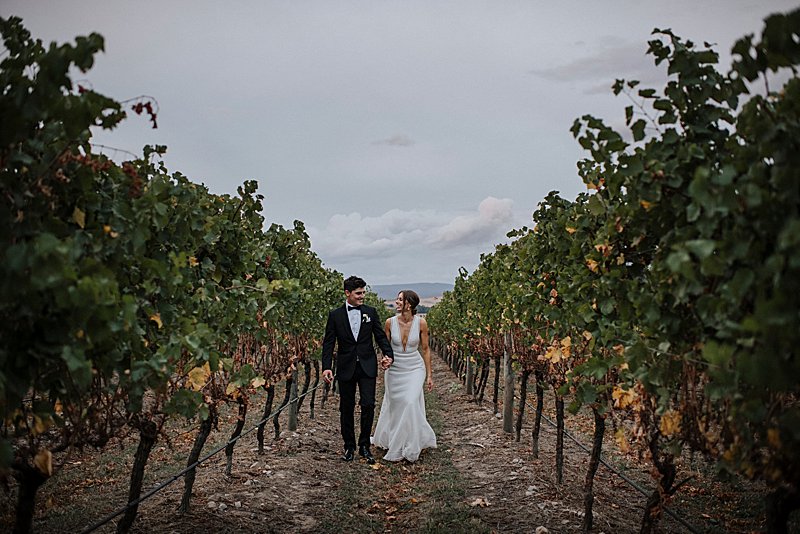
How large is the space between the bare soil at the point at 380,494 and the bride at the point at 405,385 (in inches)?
12.1

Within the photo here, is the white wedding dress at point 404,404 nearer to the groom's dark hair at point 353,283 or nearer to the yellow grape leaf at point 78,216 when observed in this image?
the groom's dark hair at point 353,283

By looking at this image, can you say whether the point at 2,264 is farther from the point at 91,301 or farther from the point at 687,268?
the point at 687,268

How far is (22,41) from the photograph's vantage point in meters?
2.79

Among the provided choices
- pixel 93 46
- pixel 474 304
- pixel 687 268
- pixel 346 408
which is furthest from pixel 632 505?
pixel 474 304

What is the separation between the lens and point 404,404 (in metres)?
8.04

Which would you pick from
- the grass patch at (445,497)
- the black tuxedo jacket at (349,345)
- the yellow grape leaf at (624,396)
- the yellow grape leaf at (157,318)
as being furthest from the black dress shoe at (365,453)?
the yellow grape leaf at (157,318)

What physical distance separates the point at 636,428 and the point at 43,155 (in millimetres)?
3408

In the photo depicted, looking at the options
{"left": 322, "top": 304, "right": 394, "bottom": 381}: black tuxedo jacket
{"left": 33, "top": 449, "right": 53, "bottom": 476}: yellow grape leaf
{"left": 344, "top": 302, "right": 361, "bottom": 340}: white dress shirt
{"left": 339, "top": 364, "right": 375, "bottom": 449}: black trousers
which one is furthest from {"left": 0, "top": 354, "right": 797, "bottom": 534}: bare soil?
{"left": 344, "top": 302, "right": 361, "bottom": 340}: white dress shirt

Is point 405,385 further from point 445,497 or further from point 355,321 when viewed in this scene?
point 445,497

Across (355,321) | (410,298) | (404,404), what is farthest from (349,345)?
(404,404)

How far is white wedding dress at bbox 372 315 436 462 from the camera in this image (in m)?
7.87

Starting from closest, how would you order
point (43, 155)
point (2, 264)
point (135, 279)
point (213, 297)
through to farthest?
point (2, 264), point (43, 155), point (135, 279), point (213, 297)

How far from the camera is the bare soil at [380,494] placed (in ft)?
17.0

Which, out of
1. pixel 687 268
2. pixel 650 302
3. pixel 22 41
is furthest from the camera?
pixel 650 302
